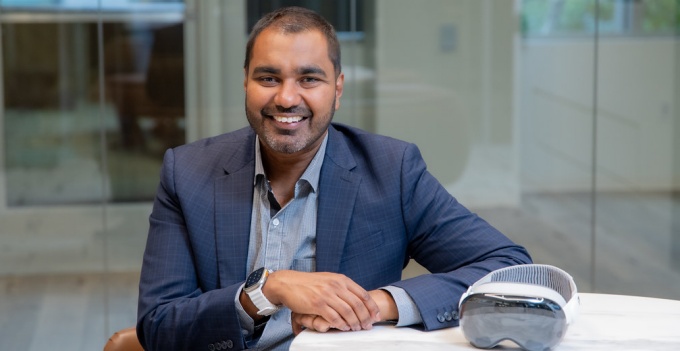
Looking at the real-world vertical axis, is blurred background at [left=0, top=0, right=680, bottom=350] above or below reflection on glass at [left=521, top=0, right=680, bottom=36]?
below

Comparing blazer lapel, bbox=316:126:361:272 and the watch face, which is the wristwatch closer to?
the watch face

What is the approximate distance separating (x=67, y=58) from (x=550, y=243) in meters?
2.39

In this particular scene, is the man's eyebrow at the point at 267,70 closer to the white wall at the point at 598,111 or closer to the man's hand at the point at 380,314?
the man's hand at the point at 380,314

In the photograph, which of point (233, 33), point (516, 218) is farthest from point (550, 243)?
point (233, 33)

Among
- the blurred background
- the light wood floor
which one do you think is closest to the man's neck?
the blurred background

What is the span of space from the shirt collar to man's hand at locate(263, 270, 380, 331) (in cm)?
38

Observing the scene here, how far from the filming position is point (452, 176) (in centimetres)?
512

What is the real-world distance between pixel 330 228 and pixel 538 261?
278cm

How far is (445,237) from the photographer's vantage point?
105 inches

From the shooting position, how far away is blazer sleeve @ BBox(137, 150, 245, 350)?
240cm

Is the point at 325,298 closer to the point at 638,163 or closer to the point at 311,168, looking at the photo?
the point at 311,168

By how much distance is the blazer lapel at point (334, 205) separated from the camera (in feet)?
8.60

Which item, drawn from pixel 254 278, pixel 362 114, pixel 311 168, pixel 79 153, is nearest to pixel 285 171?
pixel 311 168

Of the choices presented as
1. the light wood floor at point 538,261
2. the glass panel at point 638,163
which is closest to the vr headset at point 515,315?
the light wood floor at point 538,261
